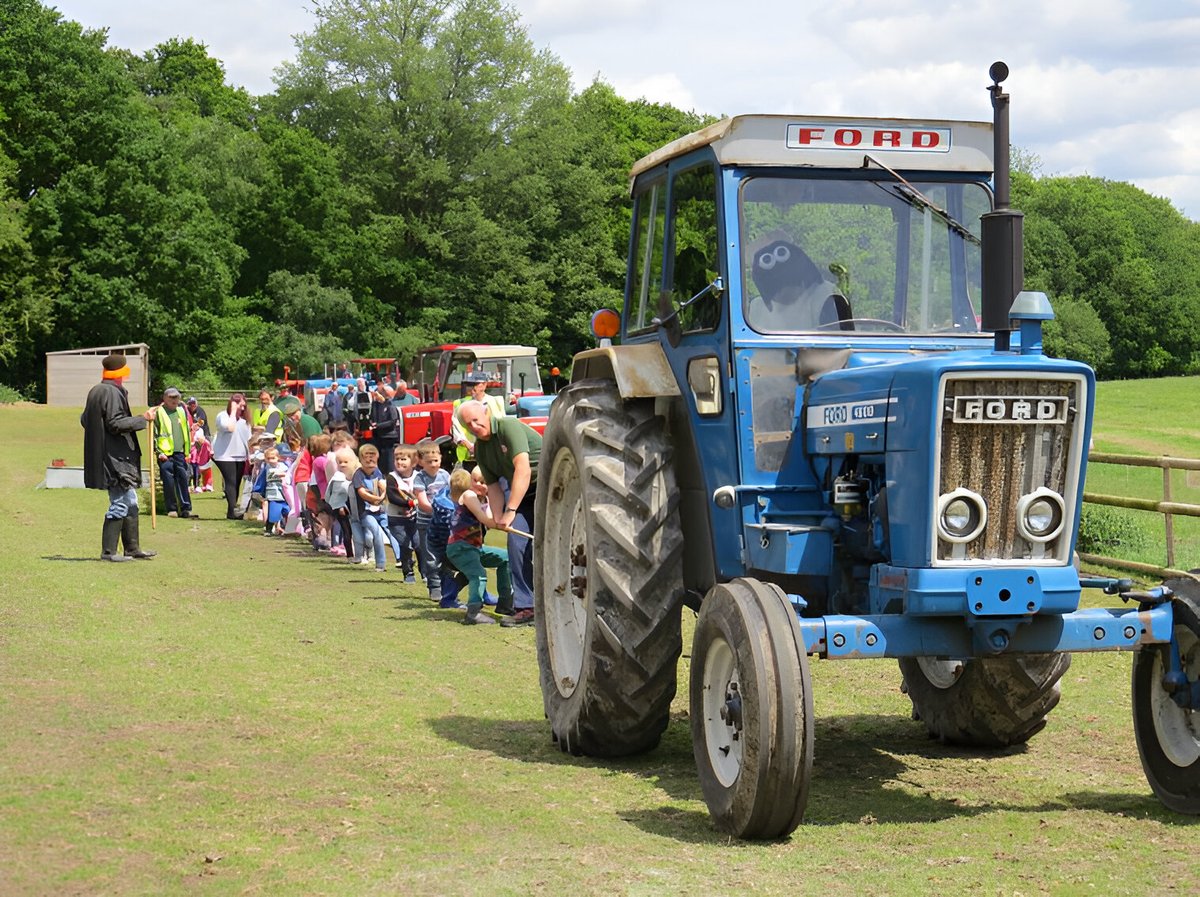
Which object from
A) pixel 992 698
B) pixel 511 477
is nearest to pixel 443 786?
pixel 992 698

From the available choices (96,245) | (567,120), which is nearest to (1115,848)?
(96,245)

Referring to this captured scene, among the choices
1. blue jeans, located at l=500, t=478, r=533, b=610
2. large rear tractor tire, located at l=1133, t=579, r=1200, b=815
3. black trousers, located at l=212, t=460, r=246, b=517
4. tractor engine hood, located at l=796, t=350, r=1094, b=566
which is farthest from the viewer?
black trousers, located at l=212, t=460, r=246, b=517

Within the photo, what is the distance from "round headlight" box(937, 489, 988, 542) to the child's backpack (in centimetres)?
775

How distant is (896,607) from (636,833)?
136 centimetres

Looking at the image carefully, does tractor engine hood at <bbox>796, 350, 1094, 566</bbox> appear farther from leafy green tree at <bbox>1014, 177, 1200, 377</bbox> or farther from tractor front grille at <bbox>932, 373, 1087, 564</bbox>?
leafy green tree at <bbox>1014, 177, 1200, 377</bbox>

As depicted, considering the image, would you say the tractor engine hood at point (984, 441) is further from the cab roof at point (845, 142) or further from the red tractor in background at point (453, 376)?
the red tractor in background at point (453, 376)

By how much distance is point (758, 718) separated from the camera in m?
5.77

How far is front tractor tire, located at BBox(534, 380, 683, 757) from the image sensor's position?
7.08 metres

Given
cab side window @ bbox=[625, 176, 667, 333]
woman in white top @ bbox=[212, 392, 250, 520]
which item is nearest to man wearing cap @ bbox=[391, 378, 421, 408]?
woman in white top @ bbox=[212, 392, 250, 520]

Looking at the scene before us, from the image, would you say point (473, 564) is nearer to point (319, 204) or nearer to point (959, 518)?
point (959, 518)

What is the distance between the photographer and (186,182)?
63.6 m

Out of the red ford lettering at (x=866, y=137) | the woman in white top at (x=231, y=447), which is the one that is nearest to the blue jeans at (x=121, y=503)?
the woman in white top at (x=231, y=447)

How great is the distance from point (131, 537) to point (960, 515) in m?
12.0

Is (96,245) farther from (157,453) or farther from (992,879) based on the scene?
(992,879)
